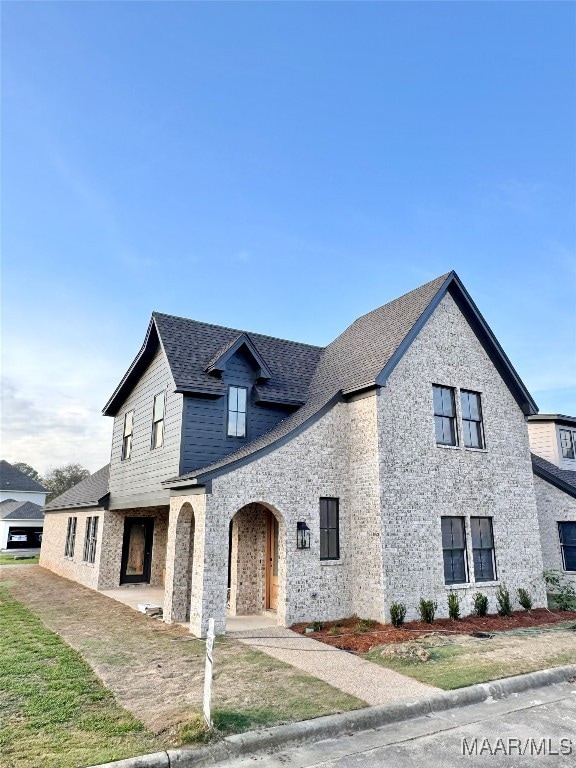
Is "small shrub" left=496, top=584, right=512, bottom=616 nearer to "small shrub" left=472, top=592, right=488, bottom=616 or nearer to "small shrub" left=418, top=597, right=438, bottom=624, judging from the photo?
"small shrub" left=472, top=592, right=488, bottom=616

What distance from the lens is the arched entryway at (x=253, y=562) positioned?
12.0 m

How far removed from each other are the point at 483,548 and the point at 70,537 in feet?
57.6

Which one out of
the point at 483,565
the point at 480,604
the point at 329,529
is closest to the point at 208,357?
the point at 329,529

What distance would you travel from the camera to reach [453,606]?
1145 cm

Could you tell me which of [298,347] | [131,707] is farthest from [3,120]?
[131,707]

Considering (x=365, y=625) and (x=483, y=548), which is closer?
(x=365, y=625)

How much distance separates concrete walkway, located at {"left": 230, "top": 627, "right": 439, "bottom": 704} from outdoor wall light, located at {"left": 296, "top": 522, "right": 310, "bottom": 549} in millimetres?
1814

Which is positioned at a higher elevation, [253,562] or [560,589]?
[253,562]

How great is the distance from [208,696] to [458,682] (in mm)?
3777

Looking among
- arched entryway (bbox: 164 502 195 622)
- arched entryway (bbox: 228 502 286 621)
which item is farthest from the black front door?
arched entryway (bbox: 164 502 195 622)

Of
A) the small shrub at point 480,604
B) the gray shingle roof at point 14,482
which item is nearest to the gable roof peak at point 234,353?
the small shrub at point 480,604

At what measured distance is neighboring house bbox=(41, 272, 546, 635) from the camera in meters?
10.9

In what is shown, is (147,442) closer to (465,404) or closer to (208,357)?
(208,357)

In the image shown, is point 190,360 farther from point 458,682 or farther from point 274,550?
point 458,682
